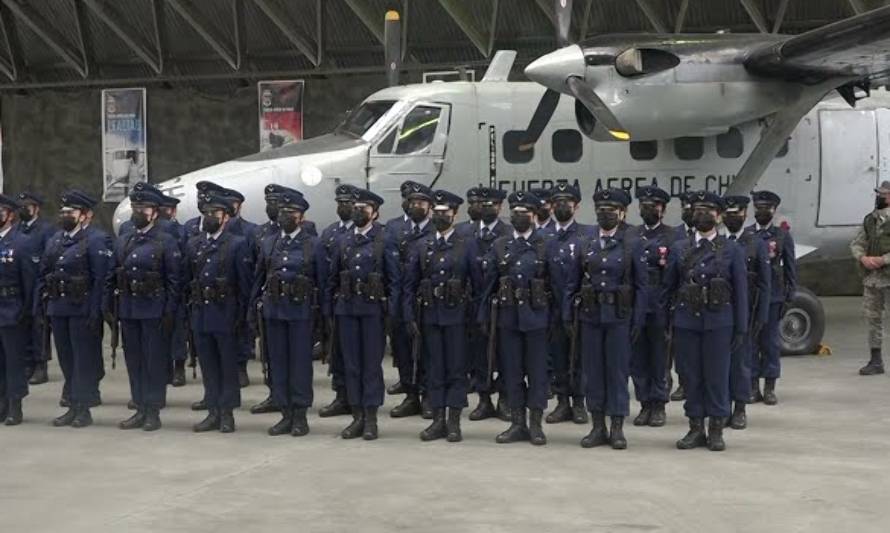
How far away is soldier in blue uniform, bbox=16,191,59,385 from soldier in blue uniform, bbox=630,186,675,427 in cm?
485

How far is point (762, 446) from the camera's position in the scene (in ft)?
28.6

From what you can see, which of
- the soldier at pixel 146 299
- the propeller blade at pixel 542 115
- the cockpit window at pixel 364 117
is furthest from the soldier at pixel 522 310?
the cockpit window at pixel 364 117

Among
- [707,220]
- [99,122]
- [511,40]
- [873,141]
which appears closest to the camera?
[707,220]

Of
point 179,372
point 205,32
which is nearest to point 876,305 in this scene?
point 179,372

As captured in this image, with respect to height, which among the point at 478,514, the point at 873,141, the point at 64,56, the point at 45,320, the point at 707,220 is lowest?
the point at 478,514

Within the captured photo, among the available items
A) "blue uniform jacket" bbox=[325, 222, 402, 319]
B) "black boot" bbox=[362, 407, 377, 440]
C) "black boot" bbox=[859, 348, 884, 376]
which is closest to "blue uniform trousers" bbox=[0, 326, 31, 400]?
"blue uniform jacket" bbox=[325, 222, 402, 319]

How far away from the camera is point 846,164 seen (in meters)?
13.9

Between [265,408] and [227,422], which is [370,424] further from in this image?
[265,408]

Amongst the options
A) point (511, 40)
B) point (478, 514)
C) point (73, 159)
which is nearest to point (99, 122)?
point (73, 159)

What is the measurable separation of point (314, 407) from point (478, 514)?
388cm

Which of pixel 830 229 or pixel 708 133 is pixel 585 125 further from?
pixel 830 229

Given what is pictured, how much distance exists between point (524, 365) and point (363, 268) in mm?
1397

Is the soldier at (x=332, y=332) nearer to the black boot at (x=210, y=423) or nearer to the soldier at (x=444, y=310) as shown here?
the soldier at (x=444, y=310)

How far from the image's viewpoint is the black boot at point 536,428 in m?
8.73
